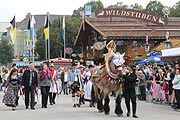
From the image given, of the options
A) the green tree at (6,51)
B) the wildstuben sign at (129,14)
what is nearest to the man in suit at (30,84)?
the wildstuben sign at (129,14)

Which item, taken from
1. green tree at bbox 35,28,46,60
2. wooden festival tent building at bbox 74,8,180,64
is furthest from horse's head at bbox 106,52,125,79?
green tree at bbox 35,28,46,60

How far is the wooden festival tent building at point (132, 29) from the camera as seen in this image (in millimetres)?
37094

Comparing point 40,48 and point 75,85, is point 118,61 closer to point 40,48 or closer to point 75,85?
point 75,85

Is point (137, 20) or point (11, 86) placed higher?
point (137, 20)

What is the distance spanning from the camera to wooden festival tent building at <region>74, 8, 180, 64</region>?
37094 mm

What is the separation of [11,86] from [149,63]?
41.8 ft

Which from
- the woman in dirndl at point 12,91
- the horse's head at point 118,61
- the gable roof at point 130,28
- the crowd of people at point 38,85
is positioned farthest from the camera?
the gable roof at point 130,28

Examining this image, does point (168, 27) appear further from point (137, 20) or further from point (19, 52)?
point (19, 52)

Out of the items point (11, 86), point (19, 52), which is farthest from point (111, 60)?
point (19, 52)

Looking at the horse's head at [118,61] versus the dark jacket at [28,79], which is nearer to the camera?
the horse's head at [118,61]

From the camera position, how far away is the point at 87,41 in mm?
48969

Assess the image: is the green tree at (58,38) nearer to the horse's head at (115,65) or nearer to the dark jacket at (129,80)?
the horse's head at (115,65)

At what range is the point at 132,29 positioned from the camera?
38.3 m

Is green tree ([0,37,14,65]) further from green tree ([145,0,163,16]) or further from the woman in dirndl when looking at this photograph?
the woman in dirndl
